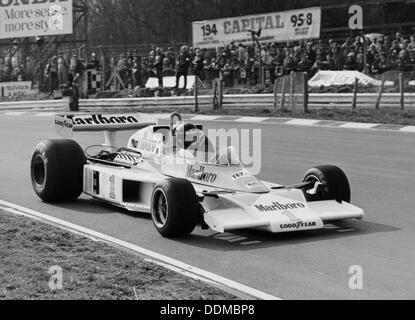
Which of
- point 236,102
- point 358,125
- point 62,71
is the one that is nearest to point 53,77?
point 62,71

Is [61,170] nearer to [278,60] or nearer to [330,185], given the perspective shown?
[330,185]

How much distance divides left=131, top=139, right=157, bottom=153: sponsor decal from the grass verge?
1.86m

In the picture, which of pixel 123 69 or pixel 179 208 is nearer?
pixel 179 208

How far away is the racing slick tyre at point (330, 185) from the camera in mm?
7801

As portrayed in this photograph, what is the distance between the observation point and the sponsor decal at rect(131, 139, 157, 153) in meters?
8.68

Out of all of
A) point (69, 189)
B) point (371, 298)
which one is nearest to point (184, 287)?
point (371, 298)

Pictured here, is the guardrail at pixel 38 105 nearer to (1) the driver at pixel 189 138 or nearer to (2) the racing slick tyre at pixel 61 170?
(2) the racing slick tyre at pixel 61 170

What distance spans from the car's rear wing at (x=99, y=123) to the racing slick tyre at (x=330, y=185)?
9.42 ft

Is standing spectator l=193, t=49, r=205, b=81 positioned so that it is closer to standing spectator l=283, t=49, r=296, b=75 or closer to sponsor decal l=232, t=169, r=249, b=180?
standing spectator l=283, t=49, r=296, b=75

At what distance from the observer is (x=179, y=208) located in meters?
6.88

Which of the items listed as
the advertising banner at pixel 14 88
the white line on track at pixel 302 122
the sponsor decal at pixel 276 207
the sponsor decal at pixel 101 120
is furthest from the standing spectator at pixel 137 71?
the sponsor decal at pixel 276 207

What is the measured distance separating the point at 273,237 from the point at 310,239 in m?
0.36

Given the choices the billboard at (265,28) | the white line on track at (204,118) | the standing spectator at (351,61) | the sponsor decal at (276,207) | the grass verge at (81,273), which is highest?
the billboard at (265,28)

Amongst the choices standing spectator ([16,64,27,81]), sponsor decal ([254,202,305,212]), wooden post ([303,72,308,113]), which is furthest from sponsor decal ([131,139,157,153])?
standing spectator ([16,64,27,81])
